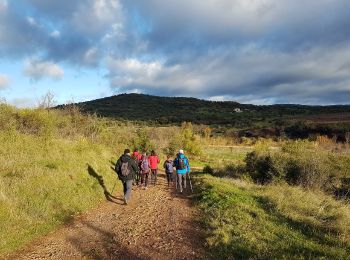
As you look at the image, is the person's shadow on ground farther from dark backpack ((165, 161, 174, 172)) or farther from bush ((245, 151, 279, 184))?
bush ((245, 151, 279, 184))

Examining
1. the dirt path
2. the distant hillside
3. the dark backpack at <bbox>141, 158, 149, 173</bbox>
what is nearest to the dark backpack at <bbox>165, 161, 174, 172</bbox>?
the dark backpack at <bbox>141, 158, 149, 173</bbox>

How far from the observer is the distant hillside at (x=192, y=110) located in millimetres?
113562

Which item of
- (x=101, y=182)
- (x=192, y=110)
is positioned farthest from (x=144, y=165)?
(x=192, y=110)

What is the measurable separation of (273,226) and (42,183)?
8.03 m

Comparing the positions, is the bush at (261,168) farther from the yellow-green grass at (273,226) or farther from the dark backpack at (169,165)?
the yellow-green grass at (273,226)

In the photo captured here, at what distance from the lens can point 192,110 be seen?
470ft

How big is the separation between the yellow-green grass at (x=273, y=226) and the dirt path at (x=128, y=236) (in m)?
0.64

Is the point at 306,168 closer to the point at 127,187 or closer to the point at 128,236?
the point at 127,187

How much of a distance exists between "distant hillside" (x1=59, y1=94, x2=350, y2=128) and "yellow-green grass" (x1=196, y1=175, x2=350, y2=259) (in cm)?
8515

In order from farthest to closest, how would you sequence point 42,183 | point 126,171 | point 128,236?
point 126,171 → point 42,183 → point 128,236

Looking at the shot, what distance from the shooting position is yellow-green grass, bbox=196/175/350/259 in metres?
8.84

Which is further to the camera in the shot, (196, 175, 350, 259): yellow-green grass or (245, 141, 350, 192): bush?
(245, 141, 350, 192): bush

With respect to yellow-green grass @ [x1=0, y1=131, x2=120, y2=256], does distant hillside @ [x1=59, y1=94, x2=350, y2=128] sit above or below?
above

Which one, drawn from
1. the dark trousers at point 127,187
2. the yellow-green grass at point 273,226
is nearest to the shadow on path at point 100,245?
the yellow-green grass at point 273,226
